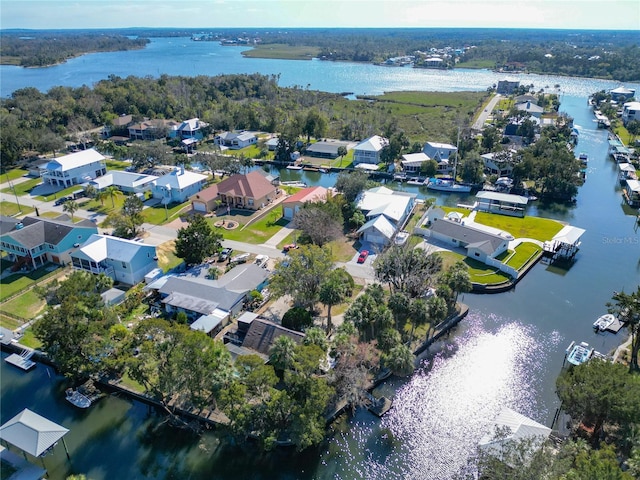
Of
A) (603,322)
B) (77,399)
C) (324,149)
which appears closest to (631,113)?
(324,149)

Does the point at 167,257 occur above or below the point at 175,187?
below

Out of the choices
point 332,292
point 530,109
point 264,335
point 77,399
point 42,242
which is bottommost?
point 77,399

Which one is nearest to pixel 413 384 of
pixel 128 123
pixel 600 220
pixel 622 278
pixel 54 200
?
pixel 622 278

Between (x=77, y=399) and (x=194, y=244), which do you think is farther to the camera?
(x=194, y=244)

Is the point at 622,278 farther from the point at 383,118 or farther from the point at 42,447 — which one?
the point at 383,118

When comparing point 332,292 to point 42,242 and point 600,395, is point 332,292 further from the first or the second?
point 42,242

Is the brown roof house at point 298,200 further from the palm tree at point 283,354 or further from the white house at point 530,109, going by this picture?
the white house at point 530,109

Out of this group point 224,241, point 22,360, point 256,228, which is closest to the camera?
point 22,360
